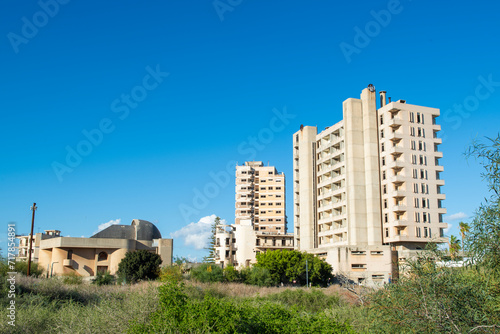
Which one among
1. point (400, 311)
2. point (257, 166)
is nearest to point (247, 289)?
point (400, 311)

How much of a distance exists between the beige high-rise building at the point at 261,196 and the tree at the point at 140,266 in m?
60.6

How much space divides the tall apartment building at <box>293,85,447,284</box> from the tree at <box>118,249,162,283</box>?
2689cm

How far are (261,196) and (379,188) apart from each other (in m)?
56.9

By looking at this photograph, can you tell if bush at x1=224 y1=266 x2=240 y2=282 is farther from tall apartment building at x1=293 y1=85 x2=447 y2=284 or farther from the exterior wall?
the exterior wall

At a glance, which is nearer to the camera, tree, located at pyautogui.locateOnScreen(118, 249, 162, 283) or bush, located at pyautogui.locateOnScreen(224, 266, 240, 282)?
tree, located at pyautogui.locateOnScreen(118, 249, 162, 283)

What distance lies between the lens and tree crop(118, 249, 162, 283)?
5972 cm

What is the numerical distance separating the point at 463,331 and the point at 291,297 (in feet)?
94.7

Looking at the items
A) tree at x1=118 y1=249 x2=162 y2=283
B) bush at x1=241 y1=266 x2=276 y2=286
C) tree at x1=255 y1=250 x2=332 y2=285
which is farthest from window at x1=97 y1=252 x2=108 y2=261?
tree at x1=255 y1=250 x2=332 y2=285

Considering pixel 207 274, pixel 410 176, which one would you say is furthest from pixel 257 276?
pixel 410 176

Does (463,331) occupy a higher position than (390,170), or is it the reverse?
(390,170)

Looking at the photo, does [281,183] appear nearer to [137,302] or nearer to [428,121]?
[428,121]

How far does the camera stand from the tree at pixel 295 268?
6538 centimetres

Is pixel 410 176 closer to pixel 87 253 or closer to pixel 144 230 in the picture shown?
pixel 144 230

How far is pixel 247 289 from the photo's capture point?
46.4 meters
